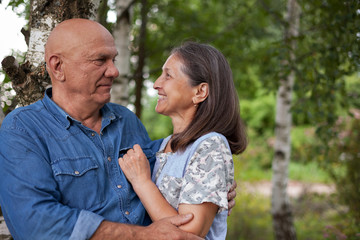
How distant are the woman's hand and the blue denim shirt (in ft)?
0.13

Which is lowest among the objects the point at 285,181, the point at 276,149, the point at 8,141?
the point at 285,181

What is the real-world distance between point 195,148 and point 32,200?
73 centimetres

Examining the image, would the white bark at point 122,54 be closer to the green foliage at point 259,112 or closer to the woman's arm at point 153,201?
the woman's arm at point 153,201

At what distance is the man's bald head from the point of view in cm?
188

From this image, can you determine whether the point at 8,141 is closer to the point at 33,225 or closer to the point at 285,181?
the point at 33,225

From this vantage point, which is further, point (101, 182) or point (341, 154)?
point (341, 154)

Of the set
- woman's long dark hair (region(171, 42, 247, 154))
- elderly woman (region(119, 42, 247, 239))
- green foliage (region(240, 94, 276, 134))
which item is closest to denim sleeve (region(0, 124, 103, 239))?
elderly woman (region(119, 42, 247, 239))

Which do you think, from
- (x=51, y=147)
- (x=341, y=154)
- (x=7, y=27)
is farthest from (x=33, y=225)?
(x=341, y=154)

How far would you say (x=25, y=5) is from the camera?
2787 mm

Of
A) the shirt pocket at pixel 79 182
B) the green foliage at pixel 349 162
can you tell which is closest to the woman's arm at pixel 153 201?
the shirt pocket at pixel 79 182

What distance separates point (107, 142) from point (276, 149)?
3.87 metres

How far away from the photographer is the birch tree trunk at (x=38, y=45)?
2133 millimetres

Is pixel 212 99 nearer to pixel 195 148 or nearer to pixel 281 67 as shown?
pixel 195 148

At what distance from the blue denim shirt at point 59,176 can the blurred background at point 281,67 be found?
516mm
